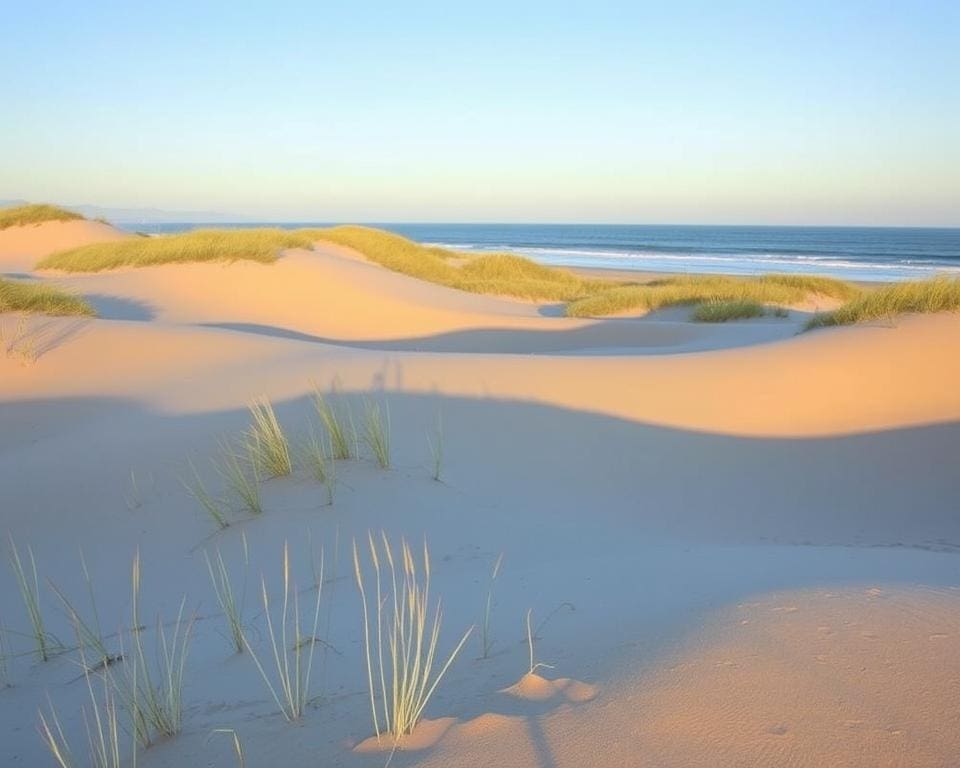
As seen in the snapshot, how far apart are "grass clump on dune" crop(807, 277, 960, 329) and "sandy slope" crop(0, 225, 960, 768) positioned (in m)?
0.43

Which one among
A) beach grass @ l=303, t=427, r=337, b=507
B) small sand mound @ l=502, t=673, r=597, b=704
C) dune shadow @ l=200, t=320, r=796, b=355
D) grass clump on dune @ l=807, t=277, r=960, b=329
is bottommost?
dune shadow @ l=200, t=320, r=796, b=355

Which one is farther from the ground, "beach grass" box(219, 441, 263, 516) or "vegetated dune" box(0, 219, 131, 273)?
"vegetated dune" box(0, 219, 131, 273)

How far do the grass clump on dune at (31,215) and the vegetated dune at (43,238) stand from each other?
199mm

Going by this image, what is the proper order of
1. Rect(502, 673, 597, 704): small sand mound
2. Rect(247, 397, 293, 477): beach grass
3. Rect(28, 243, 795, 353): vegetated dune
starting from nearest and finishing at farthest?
Rect(502, 673, 597, 704): small sand mound, Rect(247, 397, 293, 477): beach grass, Rect(28, 243, 795, 353): vegetated dune

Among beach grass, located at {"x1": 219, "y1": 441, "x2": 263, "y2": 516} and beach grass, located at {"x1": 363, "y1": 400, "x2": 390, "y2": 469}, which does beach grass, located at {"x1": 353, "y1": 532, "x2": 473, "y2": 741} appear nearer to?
beach grass, located at {"x1": 219, "y1": 441, "x2": 263, "y2": 516}

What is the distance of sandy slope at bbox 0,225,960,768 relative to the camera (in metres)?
1.99

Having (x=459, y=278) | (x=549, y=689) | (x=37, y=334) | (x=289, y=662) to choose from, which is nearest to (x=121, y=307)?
(x=37, y=334)

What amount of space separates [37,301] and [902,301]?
1008cm

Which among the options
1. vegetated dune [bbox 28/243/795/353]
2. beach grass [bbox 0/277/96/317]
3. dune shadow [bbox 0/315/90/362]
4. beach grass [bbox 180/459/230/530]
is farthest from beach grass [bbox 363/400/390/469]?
vegetated dune [bbox 28/243/795/353]

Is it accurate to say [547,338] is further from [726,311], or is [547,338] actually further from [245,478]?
[245,478]

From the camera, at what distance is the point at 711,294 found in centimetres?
1755

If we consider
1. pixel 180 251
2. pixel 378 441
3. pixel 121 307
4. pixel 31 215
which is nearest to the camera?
pixel 378 441

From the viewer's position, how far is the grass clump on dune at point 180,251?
56.3 feet

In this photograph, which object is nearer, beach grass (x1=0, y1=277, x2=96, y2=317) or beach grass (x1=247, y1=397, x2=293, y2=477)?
beach grass (x1=247, y1=397, x2=293, y2=477)
